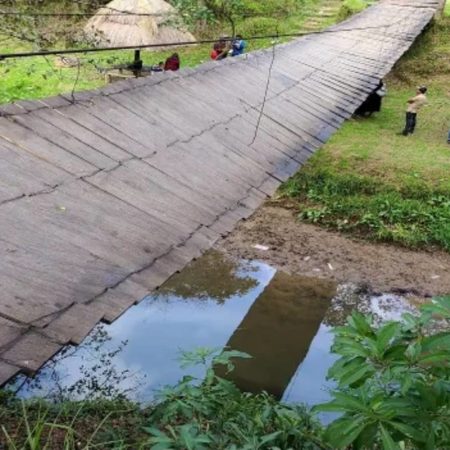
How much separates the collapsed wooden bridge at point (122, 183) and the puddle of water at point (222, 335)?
2676mm

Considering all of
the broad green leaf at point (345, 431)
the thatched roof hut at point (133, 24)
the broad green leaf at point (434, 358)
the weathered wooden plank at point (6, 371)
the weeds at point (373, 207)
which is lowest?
the weeds at point (373, 207)

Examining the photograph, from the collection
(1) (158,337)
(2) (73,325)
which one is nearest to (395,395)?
(2) (73,325)

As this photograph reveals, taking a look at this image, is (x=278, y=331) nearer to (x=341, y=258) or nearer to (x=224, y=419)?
(x=341, y=258)

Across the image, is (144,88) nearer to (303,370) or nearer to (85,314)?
(85,314)

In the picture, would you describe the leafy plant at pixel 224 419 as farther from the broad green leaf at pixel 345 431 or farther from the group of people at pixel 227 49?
the group of people at pixel 227 49

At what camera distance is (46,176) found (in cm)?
308

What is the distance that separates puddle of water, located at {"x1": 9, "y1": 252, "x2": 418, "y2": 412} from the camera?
22.3ft

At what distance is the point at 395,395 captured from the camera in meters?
2.17

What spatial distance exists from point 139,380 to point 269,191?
348cm

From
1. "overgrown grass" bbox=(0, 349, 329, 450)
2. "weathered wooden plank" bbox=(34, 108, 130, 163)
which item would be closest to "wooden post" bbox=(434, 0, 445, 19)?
"overgrown grass" bbox=(0, 349, 329, 450)

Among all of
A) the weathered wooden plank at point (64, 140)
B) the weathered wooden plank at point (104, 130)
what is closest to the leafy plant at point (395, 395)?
the weathered wooden plank at point (64, 140)

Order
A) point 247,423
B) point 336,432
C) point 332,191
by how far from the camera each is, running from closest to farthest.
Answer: point 336,432 < point 247,423 < point 332,191

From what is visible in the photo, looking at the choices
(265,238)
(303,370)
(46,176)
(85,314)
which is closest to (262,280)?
(265,238)

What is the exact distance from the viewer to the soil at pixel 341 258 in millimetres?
9672
